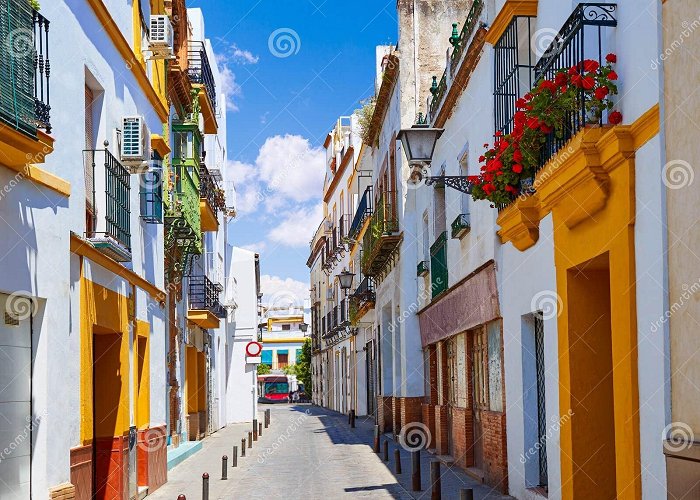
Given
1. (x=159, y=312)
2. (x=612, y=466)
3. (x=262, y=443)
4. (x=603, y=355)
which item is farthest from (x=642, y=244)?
(x=262, y=443)

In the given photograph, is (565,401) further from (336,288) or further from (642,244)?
(336,288)

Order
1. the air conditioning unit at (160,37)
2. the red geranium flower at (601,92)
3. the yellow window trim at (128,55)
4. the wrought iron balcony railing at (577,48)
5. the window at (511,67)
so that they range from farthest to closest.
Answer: the air conditioning unit at (160,37), the window at (511,67), the yellow window trim at (128,55), the wrought iron balcony railing at (577,48), the red geranium flower at (601,92)

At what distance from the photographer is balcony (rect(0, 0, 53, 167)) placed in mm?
7637

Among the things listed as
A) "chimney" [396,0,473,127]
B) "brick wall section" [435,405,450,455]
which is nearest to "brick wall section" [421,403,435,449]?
"brick wall section" [435,405,450,455]

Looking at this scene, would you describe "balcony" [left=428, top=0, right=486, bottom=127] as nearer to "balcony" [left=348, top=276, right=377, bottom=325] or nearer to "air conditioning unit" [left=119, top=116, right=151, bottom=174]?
"air conditioning unit" [left=119, top=116, right=151, bottom=174]

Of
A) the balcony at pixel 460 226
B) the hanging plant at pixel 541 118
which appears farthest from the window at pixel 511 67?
the balcony at pixel 460 226

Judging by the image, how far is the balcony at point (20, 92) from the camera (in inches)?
301

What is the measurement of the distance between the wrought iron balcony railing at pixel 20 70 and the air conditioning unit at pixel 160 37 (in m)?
6.67

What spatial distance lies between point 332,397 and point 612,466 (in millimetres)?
44862

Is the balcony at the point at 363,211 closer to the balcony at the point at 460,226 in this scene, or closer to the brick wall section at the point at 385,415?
the brick wall section at the point at 385,415

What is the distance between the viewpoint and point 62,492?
30.8ft

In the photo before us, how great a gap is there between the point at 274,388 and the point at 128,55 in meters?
63.1

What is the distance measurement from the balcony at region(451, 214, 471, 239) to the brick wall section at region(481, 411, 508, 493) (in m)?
3.02

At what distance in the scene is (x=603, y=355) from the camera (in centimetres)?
1020
